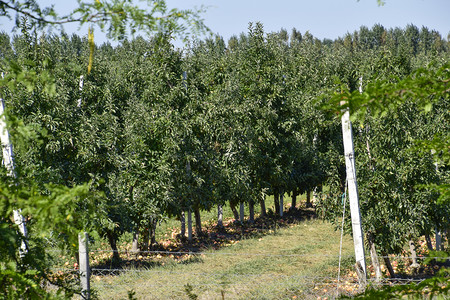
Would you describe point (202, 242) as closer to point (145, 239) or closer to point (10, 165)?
point (145, 239)

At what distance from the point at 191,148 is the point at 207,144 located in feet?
4.57

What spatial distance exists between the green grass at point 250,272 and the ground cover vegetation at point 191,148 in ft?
5.69

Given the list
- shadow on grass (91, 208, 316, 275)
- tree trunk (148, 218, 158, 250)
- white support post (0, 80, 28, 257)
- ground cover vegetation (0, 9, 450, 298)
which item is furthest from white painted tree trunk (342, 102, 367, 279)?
tree trunk (148, 218, 158, 250)

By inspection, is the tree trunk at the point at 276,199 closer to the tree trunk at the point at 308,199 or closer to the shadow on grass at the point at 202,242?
the shadow on grass at the point at 202,242

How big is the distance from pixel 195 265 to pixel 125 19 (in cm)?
1168

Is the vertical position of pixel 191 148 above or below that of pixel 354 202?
above

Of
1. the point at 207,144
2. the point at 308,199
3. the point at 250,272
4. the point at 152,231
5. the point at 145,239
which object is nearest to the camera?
the point at 250,272

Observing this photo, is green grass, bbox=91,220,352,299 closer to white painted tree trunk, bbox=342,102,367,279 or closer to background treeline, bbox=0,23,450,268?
white painted tree trunk, bbox=342,102,367,279

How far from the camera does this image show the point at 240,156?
1972 cm

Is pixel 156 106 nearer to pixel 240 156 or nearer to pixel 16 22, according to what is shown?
pixel 240 156

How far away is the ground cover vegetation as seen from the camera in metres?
3.18

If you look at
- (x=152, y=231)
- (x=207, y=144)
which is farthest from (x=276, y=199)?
(x=152, y=231)

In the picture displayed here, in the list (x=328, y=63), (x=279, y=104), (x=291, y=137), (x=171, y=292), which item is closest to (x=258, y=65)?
(x=279, y=104)

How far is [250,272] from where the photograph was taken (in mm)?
13211
